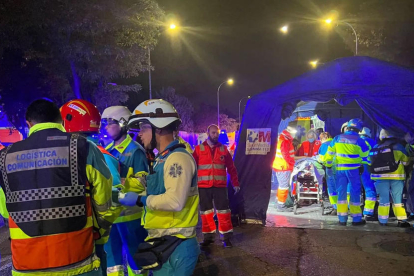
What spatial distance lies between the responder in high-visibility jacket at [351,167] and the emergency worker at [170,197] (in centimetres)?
534

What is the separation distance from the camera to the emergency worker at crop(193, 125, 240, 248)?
6086mm

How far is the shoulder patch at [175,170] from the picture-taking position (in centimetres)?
259

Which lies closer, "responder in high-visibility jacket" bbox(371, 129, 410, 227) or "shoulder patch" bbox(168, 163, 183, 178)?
"shoulder patch" bbox(168, 163, 183, 178)

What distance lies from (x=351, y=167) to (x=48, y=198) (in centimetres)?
641

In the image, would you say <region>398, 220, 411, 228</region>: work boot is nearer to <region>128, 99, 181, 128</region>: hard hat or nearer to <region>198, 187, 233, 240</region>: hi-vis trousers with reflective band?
<region>198, 187, 233, 240</region>: hi-vis trousers with reflective band

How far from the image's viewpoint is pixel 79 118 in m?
3.18

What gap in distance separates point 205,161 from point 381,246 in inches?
134

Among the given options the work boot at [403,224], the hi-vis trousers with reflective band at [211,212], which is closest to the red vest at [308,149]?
the work boot at [403,224]

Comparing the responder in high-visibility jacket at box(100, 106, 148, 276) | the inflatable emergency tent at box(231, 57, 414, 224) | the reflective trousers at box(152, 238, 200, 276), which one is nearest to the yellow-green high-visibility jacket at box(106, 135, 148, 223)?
the responder in high-visibility jacket at box(100, 106, 148, 276)

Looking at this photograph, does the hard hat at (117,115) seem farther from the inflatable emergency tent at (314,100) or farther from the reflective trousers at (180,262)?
the inflatable emergency tent at (314,100)

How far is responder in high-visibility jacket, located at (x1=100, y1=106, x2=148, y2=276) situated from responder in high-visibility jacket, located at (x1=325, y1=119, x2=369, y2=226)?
482cm

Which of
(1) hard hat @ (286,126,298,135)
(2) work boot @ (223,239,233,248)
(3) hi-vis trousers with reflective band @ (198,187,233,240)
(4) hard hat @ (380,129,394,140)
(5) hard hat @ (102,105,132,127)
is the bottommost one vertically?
(2) work boot @ (223,239,233,248)

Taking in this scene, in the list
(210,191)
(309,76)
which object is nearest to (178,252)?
(210,191)

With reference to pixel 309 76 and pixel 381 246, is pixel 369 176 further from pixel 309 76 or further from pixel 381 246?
pixel 309 76
